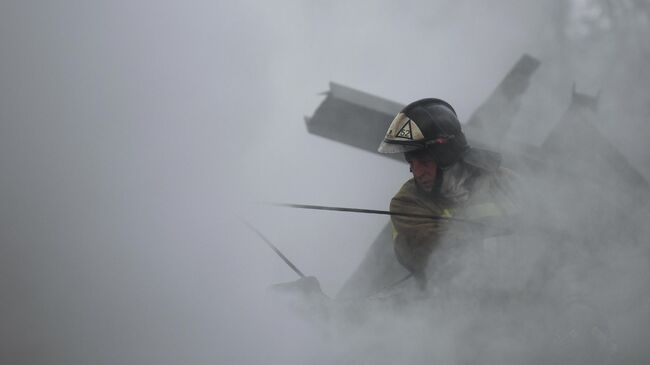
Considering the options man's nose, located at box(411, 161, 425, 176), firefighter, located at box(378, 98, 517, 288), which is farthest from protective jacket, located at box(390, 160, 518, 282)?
man's nose, located at box(411, 161, 425, 176)

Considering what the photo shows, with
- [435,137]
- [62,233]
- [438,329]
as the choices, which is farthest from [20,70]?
[438,329]

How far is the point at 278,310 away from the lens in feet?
13.6

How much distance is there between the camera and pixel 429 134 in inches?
168

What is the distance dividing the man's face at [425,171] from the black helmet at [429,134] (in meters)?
0.05

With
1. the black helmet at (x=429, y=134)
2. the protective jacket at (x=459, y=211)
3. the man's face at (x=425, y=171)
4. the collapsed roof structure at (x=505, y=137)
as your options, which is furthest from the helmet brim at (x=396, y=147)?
the collapsed roof structure at (x=505, y=137)

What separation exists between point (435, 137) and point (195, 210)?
1.34 m

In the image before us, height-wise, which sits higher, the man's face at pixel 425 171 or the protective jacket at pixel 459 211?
the man's face at pixel 425 171

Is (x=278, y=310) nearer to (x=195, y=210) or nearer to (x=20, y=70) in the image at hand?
(x=195, y=210)

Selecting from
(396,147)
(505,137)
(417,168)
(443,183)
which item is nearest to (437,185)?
(443,183)

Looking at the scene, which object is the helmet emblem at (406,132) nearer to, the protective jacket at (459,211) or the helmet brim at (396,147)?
the helmet brim at (396,147)

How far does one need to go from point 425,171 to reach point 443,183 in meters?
0.12

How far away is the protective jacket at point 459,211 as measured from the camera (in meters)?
4.33

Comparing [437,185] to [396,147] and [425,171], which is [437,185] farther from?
[396,147]

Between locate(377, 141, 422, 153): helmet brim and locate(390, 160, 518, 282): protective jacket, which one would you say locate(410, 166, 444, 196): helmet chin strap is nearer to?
locate(390, 160, 518, 282): protective jacket
